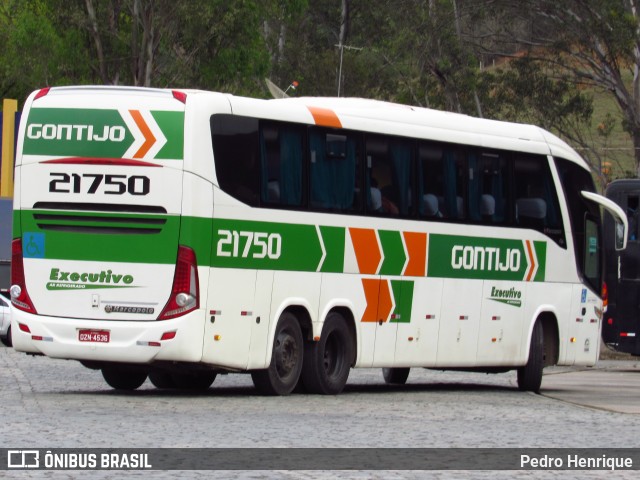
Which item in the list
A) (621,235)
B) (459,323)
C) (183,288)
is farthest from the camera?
(621,235)

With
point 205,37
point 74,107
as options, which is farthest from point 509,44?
point 74,107

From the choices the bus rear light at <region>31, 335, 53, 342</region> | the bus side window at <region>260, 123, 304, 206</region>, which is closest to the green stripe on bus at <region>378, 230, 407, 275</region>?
the bus side window at <region>260, 123, 304, 206</region>

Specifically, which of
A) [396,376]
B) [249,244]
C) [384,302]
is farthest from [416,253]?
[396,376]

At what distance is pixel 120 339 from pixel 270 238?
2.05 m

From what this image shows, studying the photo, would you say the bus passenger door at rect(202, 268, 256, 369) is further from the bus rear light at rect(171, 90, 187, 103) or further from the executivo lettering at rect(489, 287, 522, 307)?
the executivo lettering at rect(489, 287, 522, 307)

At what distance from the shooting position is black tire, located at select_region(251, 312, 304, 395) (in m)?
17.6

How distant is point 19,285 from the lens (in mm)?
17016

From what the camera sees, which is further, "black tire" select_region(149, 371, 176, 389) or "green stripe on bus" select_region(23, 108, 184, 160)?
"black tire" select_region(149, 371, 176, 389)

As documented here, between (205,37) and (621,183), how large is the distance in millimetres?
21978

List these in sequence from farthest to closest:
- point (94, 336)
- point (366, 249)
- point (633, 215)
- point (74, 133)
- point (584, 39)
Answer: point (584, 39)
point (633, 215)
point (366, 249)
point (74, 133)
point (94, 336)

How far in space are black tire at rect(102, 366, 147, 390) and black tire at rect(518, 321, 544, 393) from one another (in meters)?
5.63

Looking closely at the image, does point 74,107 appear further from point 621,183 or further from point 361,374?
point 621,183

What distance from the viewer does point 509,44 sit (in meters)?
49.7

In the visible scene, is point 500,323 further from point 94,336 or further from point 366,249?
point 94,336
